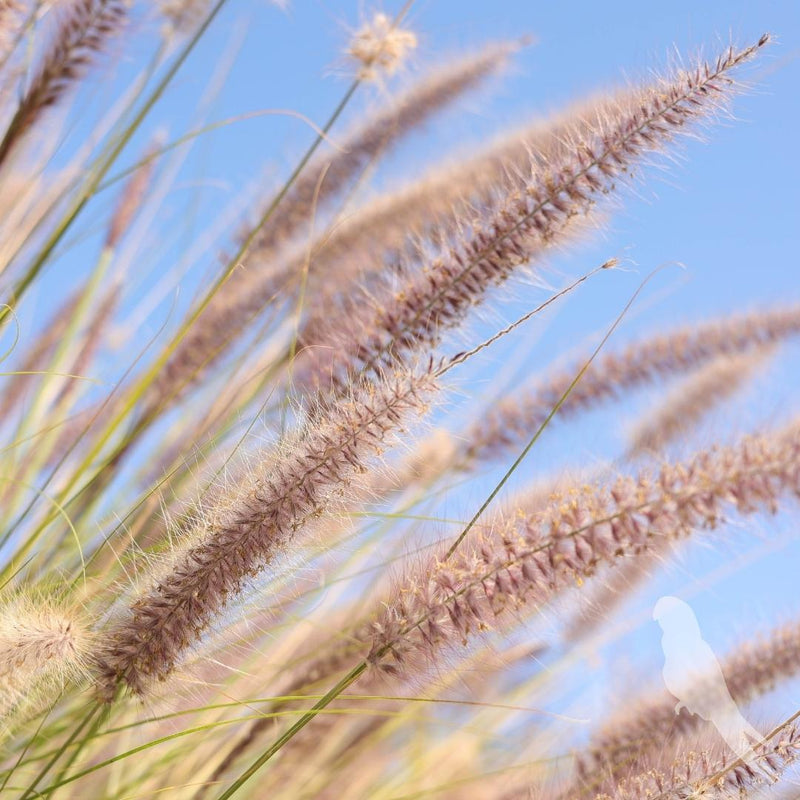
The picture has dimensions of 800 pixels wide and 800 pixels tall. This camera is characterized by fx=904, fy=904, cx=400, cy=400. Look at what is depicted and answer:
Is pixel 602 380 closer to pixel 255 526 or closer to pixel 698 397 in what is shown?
pixel 698 397

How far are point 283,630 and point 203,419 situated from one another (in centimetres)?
36

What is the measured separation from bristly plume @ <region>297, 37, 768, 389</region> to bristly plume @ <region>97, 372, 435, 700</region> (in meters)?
0.18

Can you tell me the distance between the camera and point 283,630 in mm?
1350

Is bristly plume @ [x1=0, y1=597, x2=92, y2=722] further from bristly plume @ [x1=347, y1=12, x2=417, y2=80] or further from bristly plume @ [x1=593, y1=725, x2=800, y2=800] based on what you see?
bristly plume @ [x1=347, y1=12, x2=417, y2=80]

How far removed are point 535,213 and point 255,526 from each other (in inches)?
18.3

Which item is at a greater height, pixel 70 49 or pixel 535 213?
pixel 535 213

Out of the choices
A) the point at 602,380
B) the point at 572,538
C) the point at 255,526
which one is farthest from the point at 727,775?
the point at 602,380

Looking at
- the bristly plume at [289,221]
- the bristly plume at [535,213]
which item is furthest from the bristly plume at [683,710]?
the bristly plume at [289,221]

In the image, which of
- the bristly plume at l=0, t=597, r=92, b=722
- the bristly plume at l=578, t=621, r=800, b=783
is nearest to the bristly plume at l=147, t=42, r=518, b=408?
the bristly plume at l=0, t=597, r=92, b=722

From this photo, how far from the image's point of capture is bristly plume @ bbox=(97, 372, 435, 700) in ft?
2.53

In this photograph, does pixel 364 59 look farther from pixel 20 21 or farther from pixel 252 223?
pixel 20 21

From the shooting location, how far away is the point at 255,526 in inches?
31.2

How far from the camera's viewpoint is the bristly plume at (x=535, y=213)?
3.13 ft

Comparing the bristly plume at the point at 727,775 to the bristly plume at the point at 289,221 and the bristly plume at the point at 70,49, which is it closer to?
the bristly plume at the point at 289,221
